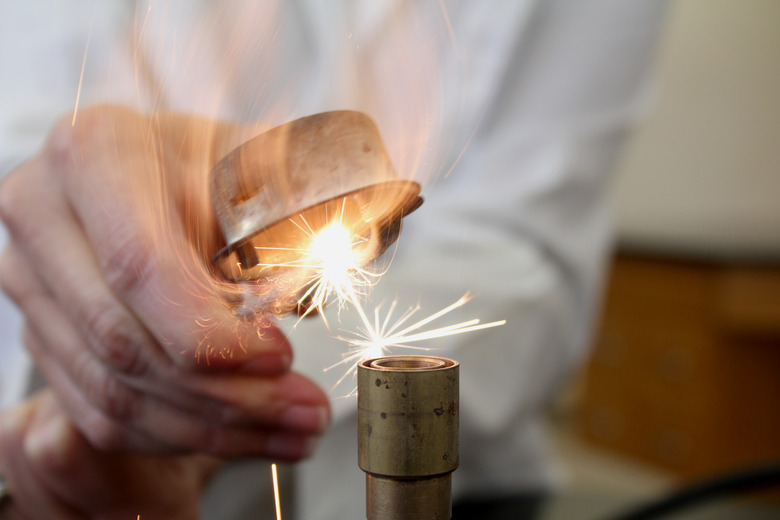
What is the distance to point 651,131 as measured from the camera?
2064 millimetres

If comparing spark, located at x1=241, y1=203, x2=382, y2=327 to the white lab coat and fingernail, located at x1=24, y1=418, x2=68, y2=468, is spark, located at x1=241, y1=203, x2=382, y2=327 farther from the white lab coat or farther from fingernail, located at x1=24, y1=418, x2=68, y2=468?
fingernail, located at x1=24, y1=418, x2=68, y2=468

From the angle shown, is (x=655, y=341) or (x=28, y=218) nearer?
(x=28, y=218)

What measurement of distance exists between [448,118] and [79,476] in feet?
0.78

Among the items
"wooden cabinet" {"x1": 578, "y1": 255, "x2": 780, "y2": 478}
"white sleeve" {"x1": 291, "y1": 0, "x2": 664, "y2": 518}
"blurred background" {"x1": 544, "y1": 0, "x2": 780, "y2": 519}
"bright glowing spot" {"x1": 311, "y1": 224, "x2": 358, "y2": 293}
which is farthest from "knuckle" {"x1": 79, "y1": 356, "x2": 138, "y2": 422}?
"wooden cabinet" {"x1": 578, "y1": 255, "x2": 780, "y2": 478}

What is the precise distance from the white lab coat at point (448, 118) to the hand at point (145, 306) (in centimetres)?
2

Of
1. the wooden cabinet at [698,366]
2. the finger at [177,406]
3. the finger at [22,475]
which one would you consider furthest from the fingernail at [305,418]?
the wooden cabinet at [698,366]

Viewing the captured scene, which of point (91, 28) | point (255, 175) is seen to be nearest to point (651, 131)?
point (91, 28)

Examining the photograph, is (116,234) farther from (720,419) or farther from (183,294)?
(720,419)

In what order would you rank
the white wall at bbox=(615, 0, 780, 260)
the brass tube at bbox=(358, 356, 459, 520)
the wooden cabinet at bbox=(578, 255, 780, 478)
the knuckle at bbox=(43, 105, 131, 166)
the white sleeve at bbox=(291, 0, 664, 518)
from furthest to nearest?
the white wall at bbox=(615, 0, 780, 260)
the wooden cabinet at bbox=(578, 255, 780, 478)
the white sleeve at bbox=(291, 0, 664, 518)
the knuckle at bbox=(43, 105, 131, 166)
the brass tube at bbox=(358, 356, 459, 520)

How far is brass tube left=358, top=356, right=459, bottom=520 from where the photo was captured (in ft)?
0.59

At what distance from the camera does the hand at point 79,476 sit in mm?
271

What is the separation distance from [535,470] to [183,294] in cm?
54

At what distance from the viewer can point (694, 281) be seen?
1594 millimetres

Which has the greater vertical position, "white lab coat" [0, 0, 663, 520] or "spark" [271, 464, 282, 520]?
"white lab coat" [0, 0, 663, 520]
